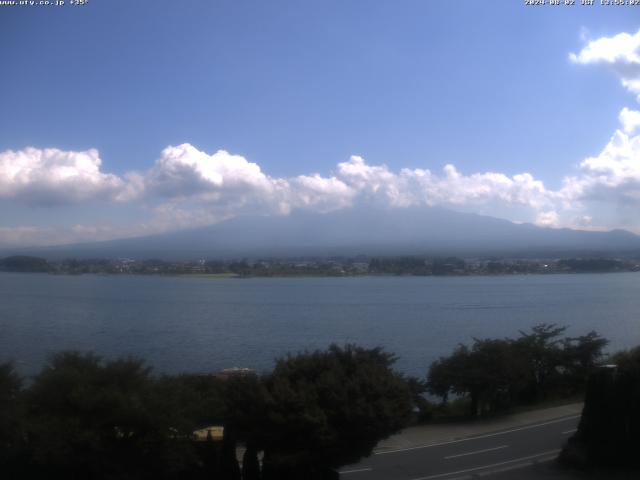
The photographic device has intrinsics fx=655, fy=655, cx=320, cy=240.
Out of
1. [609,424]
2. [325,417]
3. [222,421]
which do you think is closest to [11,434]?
[222,421]

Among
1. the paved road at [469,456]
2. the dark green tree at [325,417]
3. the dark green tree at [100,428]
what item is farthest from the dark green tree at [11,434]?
the paved road at [469,456]

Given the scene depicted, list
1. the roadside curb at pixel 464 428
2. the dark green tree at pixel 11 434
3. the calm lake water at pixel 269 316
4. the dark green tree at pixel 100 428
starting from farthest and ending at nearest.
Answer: the calm lake water at pixel 269 316, the roadside curb at pixel 464 428, the dark green tree at pixel 11 434, the dark green tree at pixel 100 428

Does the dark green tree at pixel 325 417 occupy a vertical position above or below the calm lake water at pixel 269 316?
above

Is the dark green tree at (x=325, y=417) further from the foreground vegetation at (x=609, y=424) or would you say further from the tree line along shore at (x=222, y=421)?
the foreground vegetation at (x=609, y=424)

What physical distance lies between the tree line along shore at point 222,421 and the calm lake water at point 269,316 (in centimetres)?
527

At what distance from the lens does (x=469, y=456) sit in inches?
410

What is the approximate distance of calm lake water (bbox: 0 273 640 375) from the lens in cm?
2347

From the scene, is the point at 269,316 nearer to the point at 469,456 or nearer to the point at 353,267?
the point at 469,456

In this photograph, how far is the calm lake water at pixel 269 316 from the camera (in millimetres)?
23469

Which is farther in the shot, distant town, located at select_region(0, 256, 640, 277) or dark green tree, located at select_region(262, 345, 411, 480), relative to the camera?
distant town, located at select_region(0, 256, 640, 277)

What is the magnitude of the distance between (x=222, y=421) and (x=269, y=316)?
89.9ft

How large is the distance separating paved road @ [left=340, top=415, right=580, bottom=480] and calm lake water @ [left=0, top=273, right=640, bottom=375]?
6.89 m

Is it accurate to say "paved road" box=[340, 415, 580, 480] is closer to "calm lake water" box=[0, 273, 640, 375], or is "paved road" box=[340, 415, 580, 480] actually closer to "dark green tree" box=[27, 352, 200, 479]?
"dark green tree" box=[27, 352, 200, 479]

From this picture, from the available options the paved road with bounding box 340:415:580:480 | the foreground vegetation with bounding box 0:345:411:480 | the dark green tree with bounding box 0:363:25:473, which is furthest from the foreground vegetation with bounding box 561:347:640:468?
the dark green tree with bounding box 0:363:25:473
